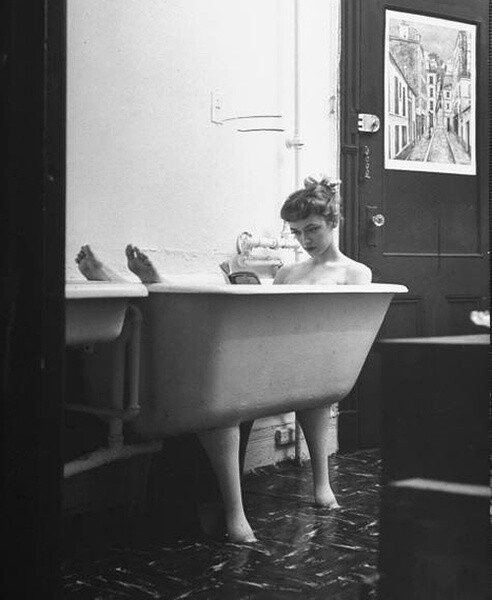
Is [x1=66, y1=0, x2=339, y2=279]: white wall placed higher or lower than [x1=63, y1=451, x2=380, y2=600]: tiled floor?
higher

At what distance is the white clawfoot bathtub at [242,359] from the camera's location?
5.91ft

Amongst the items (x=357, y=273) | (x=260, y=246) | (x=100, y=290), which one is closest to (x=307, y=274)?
(x=357, y=273)

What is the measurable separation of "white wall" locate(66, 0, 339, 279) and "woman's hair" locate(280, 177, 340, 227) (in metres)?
0.11

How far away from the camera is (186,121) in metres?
2.39

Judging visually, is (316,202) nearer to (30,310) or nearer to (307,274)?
(307,274)

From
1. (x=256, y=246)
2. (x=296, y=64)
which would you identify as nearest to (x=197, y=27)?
(x=296, y=64)

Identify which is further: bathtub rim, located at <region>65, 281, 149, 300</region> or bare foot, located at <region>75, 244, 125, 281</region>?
bare foot, located at <region>75, 244, 125, 281</region>

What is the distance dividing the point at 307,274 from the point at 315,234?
12 centimetres

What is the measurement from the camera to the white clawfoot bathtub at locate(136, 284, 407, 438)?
5.90 ft

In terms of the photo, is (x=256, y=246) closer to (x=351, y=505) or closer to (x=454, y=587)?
(x=351, y=505)

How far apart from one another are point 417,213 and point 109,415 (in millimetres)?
761

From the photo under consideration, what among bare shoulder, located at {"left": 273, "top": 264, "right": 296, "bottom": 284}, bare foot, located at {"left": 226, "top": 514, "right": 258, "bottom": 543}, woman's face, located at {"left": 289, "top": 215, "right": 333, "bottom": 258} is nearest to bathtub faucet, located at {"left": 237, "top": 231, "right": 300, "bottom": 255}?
bare shoulder, located at {"left": 273, "top": 264, "right": 296, "bottom": 284}

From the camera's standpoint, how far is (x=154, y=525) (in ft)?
5.97

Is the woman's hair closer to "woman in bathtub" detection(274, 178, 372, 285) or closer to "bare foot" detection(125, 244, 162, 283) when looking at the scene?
"woman in bathtub" detection(274, 178, 372, 285)
